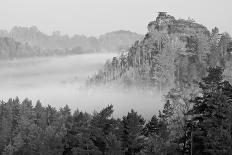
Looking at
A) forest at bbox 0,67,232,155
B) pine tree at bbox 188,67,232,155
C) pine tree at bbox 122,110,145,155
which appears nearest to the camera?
pine tree at bbox 188,67,232,155

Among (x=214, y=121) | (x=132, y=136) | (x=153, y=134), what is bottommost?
(x=132, y=136)

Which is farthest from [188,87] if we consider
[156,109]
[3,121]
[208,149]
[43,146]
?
[208,149]

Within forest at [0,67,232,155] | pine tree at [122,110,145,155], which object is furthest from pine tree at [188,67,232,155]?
pine tree at [122,110,145,155]

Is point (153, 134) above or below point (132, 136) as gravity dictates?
above

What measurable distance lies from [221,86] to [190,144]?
9195 mm

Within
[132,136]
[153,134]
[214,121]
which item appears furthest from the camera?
[132,136]

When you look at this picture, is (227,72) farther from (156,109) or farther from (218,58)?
(156,109)

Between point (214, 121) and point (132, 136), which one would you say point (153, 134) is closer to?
point (132, 136)

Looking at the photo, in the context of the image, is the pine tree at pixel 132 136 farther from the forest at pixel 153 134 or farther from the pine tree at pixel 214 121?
the pine tree at pixel 214 121

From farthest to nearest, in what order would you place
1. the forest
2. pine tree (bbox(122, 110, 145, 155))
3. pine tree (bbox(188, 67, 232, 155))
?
1. pine tree (bbox(122, 110, 145, 155))
2. the forest
3. pine tree (bbox(188, 67, 232, 155))

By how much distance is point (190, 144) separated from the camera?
62.0 m

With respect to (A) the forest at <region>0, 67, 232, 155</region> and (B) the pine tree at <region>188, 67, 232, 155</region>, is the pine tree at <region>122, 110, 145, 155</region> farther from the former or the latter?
(B) the pine tree at <region>188, 67, 232, 155</region>

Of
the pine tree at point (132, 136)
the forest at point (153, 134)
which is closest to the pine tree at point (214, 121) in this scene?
the forest at point (153, 134)

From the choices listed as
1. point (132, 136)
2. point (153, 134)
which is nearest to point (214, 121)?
point (153, 134)
